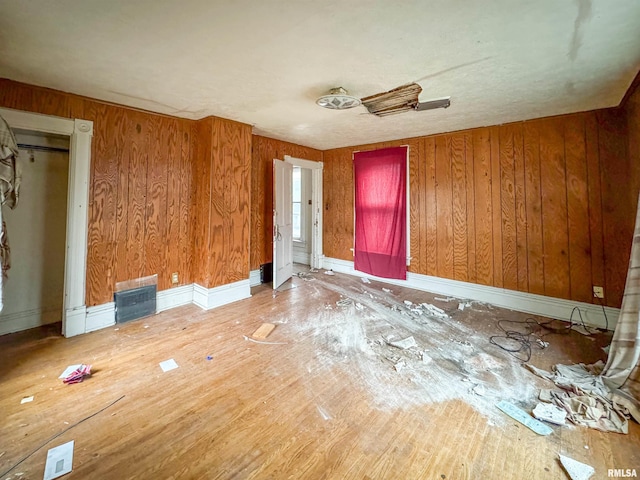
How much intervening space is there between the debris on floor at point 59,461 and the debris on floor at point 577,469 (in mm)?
2484

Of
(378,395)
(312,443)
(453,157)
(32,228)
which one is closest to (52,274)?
(32,228)

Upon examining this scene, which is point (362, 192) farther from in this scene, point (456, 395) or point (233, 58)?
point (456, 395)

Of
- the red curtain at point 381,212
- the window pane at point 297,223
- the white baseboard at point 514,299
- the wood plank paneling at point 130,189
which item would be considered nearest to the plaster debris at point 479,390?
the white baseboard at point 514,299

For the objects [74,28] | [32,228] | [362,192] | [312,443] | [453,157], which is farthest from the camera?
[362,192]

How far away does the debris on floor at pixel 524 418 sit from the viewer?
158 centimetres

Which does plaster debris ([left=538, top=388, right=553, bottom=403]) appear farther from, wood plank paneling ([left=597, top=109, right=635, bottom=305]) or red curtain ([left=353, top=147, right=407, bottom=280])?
red curtain ([left=353, top=147, right=407, bottom=280])

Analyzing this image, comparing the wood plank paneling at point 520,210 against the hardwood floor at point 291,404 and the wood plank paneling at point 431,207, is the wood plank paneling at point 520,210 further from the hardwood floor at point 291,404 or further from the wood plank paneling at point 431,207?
the wood plank paneling at point 431,207

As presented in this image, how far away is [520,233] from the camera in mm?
3420

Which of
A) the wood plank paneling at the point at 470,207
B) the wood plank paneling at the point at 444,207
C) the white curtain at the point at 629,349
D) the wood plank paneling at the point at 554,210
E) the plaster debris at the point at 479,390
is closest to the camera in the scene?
the white curtain at the point at 629,349

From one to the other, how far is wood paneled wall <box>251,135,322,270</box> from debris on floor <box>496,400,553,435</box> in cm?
359

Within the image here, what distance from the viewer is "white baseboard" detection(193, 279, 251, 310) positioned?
339cm

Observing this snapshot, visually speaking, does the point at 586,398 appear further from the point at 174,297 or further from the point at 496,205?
the point at 174,297

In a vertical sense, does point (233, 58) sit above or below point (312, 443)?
above

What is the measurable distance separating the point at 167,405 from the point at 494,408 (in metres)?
2.18
